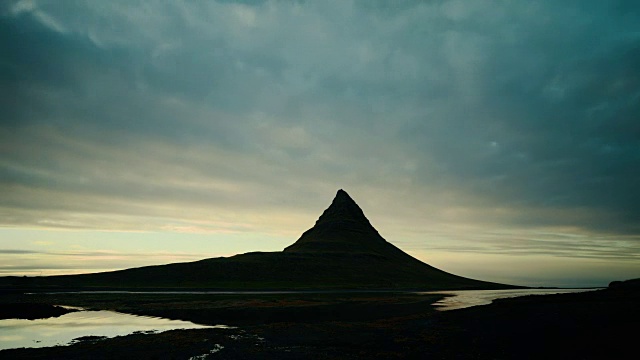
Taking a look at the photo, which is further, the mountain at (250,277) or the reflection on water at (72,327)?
the mountain at (250,277)

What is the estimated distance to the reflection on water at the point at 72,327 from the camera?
36656 mm

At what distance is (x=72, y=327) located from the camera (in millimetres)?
44312

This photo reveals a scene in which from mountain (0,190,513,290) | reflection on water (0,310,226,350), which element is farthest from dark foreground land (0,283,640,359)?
mountain (0,190,513,290)

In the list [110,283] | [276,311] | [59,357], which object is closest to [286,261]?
[110,283]

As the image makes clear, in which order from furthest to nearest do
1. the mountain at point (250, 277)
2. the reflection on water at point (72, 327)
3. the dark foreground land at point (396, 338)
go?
the mountain at point (250, 277), the reflection on water at point (72, 327), the dark foreground land at point (396, 338)

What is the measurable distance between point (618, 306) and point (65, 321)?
67613 millimetres

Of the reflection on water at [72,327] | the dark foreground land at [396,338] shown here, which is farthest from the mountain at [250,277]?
the dark foreground land at [396,338]

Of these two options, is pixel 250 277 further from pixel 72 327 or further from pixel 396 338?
pixel 396 338

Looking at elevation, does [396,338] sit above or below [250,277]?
below

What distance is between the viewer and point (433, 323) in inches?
1745

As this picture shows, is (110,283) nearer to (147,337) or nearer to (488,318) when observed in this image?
(147,337)

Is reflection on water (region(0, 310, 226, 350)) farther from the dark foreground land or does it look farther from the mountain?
the mountain

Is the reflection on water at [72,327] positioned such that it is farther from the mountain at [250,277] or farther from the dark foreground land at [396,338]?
the mountain at [250,277]

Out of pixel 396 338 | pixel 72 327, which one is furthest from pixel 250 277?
pixel 396 338
